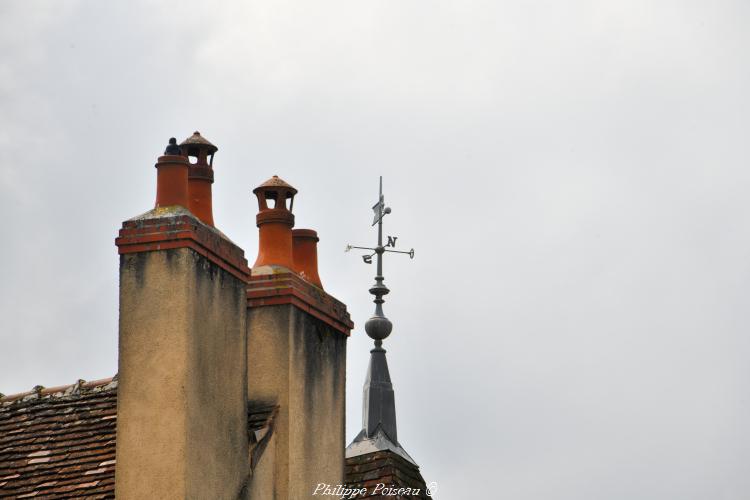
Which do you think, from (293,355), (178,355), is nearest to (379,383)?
(293,355)

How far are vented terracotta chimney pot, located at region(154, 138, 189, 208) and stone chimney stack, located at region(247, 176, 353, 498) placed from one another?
1.34 meters

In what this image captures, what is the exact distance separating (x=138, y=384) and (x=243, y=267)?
161 centimetres

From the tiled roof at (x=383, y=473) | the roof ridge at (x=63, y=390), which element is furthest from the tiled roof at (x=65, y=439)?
the tiled roof at (x=383, y=473)

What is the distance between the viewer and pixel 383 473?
21859 millimetres

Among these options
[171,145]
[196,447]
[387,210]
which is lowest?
[196,447]

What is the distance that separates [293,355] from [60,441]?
2188 millimetres

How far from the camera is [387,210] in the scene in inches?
1003

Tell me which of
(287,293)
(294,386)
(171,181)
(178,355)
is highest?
(171,181)

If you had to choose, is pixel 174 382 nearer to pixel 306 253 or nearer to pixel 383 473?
pixel 306 253

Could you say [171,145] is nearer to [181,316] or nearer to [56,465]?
[181,316]

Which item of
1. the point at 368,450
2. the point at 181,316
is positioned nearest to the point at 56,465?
the point at 181,316

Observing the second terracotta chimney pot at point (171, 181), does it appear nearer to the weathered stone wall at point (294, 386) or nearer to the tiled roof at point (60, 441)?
the weathered stone wall at point (294, 386)

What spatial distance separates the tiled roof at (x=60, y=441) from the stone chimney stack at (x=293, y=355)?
133 cm

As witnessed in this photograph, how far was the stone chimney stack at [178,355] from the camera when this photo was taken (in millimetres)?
15648
